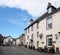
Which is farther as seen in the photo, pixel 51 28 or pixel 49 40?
pixel 49 40

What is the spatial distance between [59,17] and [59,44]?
4.67 metres

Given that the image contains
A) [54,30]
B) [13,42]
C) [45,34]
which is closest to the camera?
[54,30]

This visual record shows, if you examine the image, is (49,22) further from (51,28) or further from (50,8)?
(50,8)

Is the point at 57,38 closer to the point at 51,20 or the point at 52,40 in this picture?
the point at 52,40

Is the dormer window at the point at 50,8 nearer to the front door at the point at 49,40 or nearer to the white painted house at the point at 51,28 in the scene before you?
the white painted house at the point at 51,28

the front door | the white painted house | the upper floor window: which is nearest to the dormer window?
the white painted house

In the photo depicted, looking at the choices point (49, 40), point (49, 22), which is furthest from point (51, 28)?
point (49, 40)

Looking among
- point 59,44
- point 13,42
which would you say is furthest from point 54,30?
point 13,42

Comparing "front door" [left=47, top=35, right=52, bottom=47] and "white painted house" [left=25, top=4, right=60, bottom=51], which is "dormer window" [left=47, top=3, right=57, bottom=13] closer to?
"white painted house" [left=25, top=4, right=60, bottom=51]

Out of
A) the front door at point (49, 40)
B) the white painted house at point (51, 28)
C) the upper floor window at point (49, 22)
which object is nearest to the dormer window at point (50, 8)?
the white painted house at point (51, 28)

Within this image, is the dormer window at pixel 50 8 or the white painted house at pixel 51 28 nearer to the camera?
the white painted house at pixel 51 28

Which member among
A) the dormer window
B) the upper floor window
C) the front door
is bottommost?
the front door

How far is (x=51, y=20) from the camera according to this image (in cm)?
3572

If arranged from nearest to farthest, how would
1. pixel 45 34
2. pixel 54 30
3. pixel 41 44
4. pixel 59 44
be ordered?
pixel 59 44 < pixel 54 30 < pixel 45 34 < pixel 41 44
